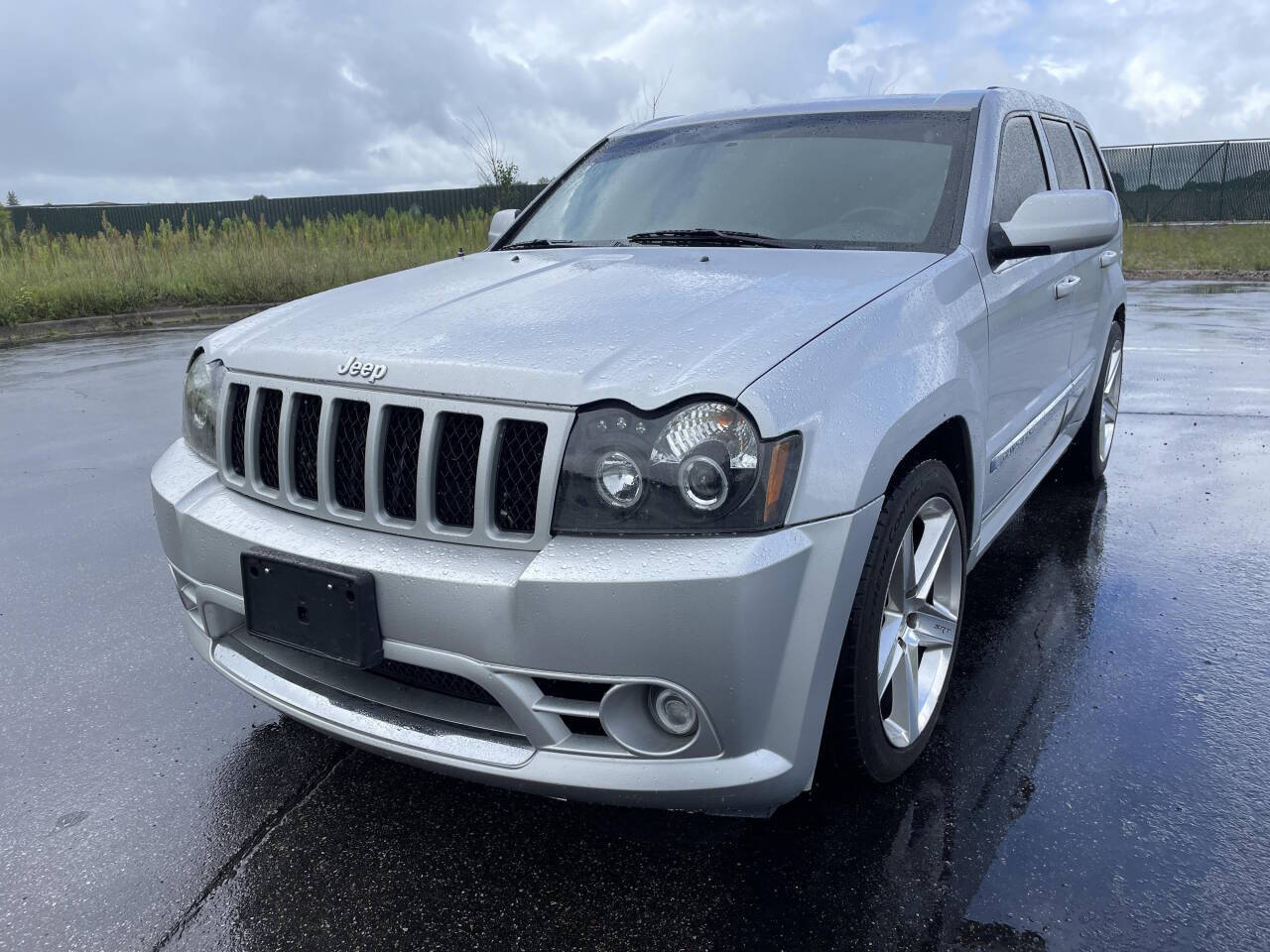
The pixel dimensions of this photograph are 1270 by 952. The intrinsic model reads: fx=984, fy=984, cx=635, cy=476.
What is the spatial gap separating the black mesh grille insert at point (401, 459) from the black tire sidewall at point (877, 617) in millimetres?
937

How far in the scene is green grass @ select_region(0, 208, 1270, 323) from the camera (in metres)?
13.3

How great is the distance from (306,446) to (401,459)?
1.07 feet

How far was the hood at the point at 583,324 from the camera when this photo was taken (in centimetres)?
192

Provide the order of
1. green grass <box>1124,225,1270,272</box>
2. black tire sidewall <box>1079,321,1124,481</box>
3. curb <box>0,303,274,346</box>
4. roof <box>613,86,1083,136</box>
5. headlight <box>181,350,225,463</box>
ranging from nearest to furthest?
headlight <box>181,350,225,463</box>, roof <box>613,86,1083,136</box>, black tire sidewall <box>1079,321,1124,481</box>, curb <box>0,303,274,346</box>, green grass <box>1124,225,1270,272</box>

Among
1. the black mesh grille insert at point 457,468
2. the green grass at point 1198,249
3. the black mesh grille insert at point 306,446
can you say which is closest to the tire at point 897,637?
the black mesh grille insert at point 457,468

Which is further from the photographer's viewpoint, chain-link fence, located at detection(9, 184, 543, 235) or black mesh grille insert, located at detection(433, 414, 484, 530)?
chain-link fence, located at detection(9, 184, 543, 235)

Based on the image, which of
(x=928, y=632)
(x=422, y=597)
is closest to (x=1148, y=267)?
(x=928, y=632)

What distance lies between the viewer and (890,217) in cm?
291

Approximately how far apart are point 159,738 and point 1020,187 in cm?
322

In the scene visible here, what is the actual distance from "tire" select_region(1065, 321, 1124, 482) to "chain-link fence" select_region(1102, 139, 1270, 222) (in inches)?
1113

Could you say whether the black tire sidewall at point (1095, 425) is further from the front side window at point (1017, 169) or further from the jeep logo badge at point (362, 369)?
the jeep logo badge at point (362, 369)

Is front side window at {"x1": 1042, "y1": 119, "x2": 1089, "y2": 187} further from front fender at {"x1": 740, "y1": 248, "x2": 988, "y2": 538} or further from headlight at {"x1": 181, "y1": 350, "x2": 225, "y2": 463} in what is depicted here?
headlight at {"x1": 181, "y1": 350, "x2": 225, "y2": 463}

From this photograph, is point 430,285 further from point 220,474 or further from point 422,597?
point 422,597

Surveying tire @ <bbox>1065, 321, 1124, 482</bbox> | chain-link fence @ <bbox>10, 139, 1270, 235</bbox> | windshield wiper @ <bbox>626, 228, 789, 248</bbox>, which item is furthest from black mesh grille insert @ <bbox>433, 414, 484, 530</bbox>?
chain-link fence @ <bbox>10, 139, 1270, 235</bbox>
